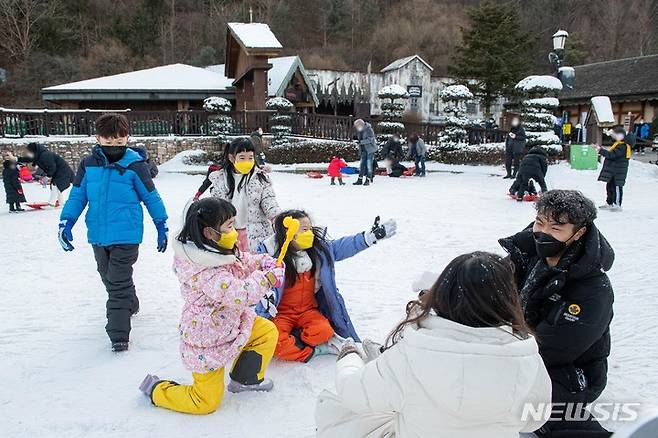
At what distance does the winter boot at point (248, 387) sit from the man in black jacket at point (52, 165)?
7770mm

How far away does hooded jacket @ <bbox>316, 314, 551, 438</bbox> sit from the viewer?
1.50 m

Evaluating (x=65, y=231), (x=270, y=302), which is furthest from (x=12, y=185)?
(x=270, y=302)

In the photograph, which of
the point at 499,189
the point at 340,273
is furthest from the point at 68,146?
the point at 340,273

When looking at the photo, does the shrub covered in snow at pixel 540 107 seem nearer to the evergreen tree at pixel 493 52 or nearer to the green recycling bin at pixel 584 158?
the green recycling bin at pixel 584 158

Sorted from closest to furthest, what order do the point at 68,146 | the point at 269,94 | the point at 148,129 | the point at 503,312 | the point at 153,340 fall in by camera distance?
the point at 503,312, the point at 153,340, the point at 68,146, the point at 148,129, the point at 269,94

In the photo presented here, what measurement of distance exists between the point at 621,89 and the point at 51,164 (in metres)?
24.0

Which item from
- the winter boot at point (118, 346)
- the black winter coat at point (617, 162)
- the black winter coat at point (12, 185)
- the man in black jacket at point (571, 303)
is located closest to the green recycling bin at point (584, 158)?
the black winter coat at point (617, 162)

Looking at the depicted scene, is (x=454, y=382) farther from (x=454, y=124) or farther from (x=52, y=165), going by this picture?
(x=454, y=124)

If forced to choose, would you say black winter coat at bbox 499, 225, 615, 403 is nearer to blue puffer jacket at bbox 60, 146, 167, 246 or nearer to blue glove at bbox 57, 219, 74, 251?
blue puffer jacket at bbox 60, 146, 167, 246

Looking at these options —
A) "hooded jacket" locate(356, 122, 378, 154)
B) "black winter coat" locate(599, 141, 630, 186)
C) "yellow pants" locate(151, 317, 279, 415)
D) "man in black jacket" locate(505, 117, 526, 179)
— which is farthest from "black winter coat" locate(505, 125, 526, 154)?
"yellow pants" locate(151, 317, 279, 415)

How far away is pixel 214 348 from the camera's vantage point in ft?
9.21

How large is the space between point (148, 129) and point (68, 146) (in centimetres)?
286

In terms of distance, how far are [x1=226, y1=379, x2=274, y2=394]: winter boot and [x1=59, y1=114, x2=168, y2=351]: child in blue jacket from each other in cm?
103

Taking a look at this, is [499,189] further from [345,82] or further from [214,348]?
[345,82]
